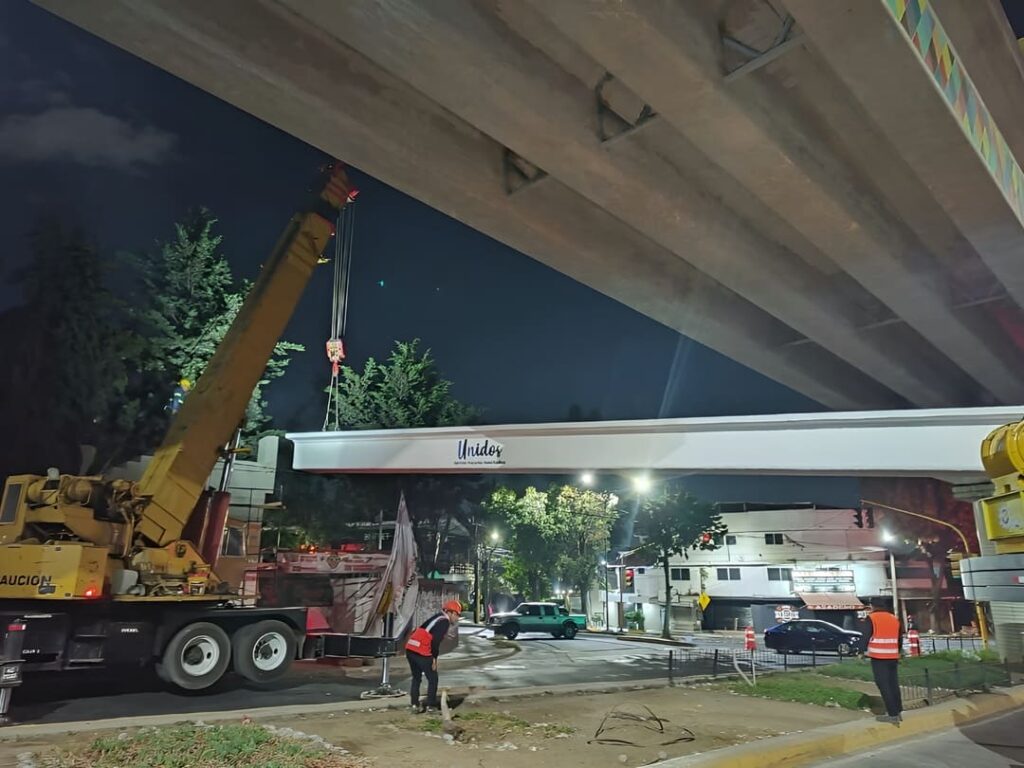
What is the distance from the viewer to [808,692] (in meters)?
12.0

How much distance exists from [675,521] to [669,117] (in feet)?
104

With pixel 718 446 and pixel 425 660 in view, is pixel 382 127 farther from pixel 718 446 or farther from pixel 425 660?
pixel 718 446

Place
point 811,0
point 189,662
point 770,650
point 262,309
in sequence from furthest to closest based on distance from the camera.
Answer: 1. point 770,650
2. point 262,309
3. point 189,662
4. point 811,0

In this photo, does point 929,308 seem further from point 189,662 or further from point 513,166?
point 189,662

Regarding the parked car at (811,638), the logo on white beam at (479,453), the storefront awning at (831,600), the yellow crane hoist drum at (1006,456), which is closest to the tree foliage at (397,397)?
the logo on white beam at (479,453)

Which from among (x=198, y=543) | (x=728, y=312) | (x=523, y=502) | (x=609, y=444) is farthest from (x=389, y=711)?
(x=523, y=502)

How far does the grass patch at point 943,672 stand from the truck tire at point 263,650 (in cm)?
1095

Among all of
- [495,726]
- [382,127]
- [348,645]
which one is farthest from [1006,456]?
[348,645]

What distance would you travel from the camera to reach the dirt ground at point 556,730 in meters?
7.21

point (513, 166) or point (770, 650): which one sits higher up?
point (513, 166)

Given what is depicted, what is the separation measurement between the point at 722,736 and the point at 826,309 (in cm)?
951

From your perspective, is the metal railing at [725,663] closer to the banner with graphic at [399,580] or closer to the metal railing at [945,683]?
the metal railing at [945,683]

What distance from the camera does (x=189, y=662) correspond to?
12.0 metres

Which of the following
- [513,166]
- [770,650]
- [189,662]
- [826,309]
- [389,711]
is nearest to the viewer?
[389,711]
